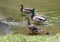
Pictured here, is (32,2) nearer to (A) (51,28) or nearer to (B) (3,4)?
(B) (3,4)

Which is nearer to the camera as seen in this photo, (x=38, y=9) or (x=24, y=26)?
(x=24, y=26)

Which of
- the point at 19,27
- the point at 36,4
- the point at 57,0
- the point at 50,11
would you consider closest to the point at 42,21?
the point at 19,27

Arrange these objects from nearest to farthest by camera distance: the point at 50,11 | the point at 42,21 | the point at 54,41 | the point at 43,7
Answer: the point at 54,41, the point at 42,21, the point at 50,11, the point at 43,7

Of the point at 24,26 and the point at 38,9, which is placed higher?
the point at 38,9

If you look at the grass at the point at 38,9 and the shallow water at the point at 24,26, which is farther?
the grass at the point at 38,9

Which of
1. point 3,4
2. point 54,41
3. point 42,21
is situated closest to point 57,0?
point 3,4

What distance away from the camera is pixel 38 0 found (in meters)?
10.4

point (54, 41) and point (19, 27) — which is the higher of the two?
point (54, 41)

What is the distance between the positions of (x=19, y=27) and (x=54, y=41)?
266 cm

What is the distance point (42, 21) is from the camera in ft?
22.7

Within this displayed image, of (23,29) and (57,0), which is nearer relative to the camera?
(23,29)

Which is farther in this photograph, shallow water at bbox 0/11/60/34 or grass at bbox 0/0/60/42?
grass at bbox 0/0/60/42

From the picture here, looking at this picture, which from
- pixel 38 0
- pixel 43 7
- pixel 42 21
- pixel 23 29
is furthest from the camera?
pixel 38 0

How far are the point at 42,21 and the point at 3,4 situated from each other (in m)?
3.06
